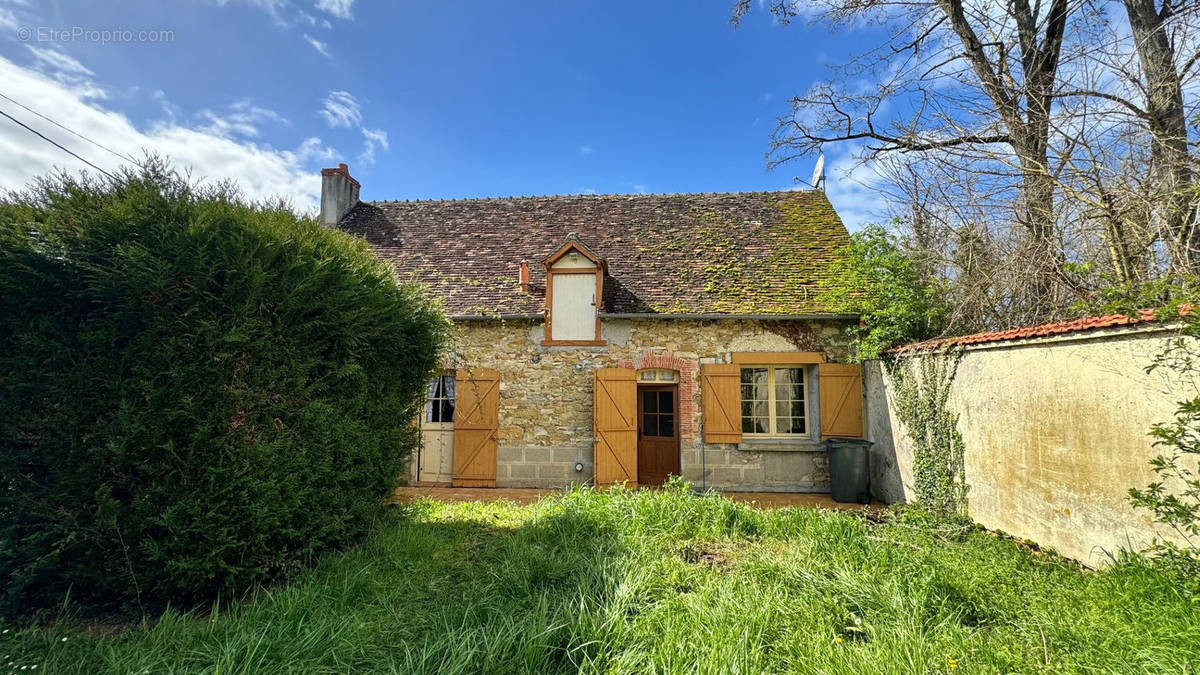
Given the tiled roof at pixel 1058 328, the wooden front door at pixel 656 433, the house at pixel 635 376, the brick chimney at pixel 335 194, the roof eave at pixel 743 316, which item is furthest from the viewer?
the brick chimney at pixel 335 194

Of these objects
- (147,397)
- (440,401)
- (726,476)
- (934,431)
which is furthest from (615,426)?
(147,397)

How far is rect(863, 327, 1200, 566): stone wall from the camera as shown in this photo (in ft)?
11.9

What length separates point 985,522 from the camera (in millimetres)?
5281

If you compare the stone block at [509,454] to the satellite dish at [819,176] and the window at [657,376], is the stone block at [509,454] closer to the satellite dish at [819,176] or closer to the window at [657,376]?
the window at [657,376]

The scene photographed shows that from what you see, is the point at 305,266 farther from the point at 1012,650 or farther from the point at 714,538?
the point at 1012,650

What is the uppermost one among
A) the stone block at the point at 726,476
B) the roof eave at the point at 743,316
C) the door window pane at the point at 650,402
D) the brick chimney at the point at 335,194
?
the brick chimney at the point at 335,194

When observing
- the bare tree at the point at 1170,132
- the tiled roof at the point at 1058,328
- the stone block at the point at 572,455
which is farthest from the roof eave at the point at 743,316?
the bare tree at the point at 1170,132

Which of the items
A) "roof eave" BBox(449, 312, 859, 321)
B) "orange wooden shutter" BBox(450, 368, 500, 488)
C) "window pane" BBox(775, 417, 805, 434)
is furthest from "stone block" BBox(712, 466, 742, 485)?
"orange wooden shutter" BBox(450, 368, 500, 488)

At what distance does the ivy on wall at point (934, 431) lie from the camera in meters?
5.78

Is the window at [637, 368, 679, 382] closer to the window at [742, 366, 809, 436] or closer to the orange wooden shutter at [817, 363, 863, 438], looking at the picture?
the window at [742, 366, 809, 436]

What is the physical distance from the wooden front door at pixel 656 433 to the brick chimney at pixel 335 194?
802 centimetres

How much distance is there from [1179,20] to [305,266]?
856 centimetres

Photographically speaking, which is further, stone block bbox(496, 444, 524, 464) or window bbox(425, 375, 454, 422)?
window bbox(425, 375, 454, 422)

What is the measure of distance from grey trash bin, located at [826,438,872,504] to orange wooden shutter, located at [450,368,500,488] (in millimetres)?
5470
